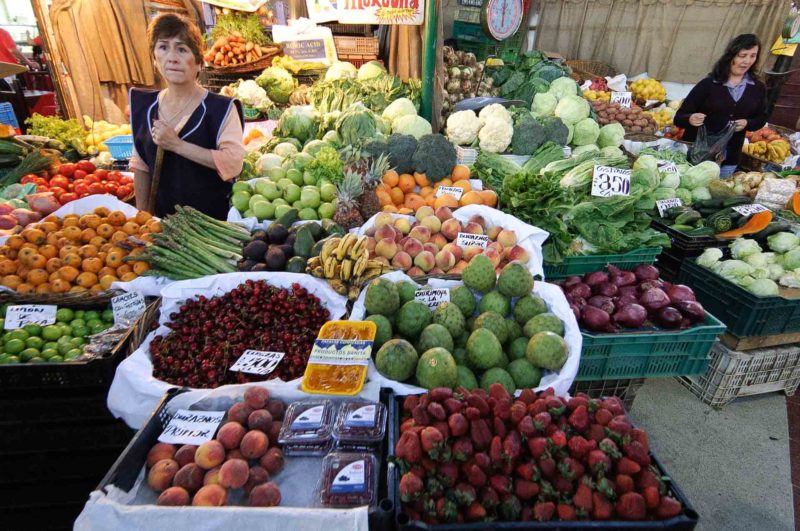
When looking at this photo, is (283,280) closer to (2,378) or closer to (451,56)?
(2,378)

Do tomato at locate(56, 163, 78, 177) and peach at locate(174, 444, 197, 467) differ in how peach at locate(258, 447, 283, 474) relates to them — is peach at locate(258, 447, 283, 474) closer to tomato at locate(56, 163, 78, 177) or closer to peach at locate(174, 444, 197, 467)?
peach at locate(174, 444, 197, 467)

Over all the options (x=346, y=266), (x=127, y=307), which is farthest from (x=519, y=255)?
(x=127, y=307)

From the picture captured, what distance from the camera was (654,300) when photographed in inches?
95.2

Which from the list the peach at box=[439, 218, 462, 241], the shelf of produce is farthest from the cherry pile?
the shelf of produce

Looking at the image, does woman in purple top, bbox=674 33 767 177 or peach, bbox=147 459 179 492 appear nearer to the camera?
peach, bbox=147 459 179 492

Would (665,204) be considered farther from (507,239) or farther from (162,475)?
(162,475)

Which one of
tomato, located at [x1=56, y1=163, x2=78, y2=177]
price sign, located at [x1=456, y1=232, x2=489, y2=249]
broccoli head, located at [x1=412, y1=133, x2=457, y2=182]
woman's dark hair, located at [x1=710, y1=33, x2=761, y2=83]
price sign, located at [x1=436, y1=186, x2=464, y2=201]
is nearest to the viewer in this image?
price sign, located at [x1=456, y1=232, x2=489, y2=249]

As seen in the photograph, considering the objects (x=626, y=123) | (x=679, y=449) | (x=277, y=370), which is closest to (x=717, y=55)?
(x=626, y=123)

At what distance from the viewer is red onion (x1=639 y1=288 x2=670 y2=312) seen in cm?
240

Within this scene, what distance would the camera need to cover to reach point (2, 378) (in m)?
1.79

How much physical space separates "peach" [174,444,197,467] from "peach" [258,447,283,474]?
23cm

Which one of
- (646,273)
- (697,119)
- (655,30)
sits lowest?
(646,273)

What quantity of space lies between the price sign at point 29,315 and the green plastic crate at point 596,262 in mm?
2926

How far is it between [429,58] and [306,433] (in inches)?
147
